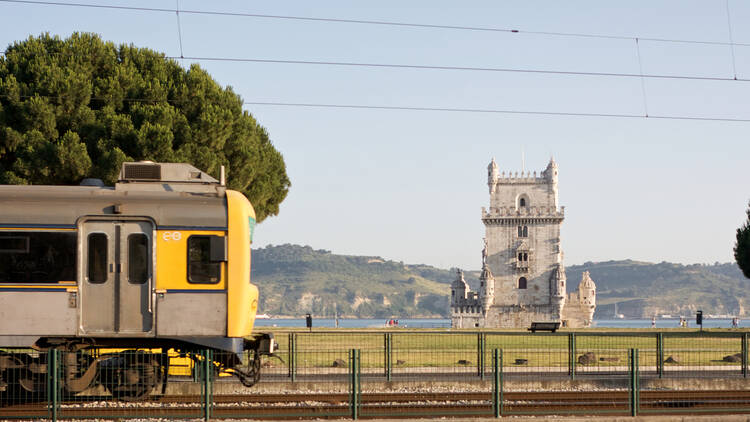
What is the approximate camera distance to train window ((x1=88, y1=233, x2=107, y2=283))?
20.5 metres

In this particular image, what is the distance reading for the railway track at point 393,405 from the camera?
19.4 meters

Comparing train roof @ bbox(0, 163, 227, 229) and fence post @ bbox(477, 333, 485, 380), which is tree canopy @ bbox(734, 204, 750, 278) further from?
train roof @ bbox(0, 163, 227, 229)

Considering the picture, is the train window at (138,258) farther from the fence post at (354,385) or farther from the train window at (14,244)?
the fence post at (354,385)

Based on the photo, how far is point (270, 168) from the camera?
153ft

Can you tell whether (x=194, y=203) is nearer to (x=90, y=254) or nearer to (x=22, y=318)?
(x=90, y=254)

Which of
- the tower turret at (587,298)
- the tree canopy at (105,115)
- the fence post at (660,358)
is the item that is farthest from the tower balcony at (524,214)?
the fence post at (660,358)

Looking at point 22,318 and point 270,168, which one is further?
point 270,168

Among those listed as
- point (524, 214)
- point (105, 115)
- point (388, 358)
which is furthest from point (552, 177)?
point (388, 358)

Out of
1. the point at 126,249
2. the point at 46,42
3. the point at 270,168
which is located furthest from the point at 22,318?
the point at 270,168

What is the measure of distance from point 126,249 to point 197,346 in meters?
2.51

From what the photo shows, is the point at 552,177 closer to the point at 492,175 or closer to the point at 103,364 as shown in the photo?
the point at 492,175

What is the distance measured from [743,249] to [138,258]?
7627cm

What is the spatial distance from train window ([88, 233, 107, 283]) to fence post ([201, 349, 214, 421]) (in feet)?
9.20

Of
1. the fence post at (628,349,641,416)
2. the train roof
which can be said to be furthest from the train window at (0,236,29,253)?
the fence post at (628,349,641,416)
